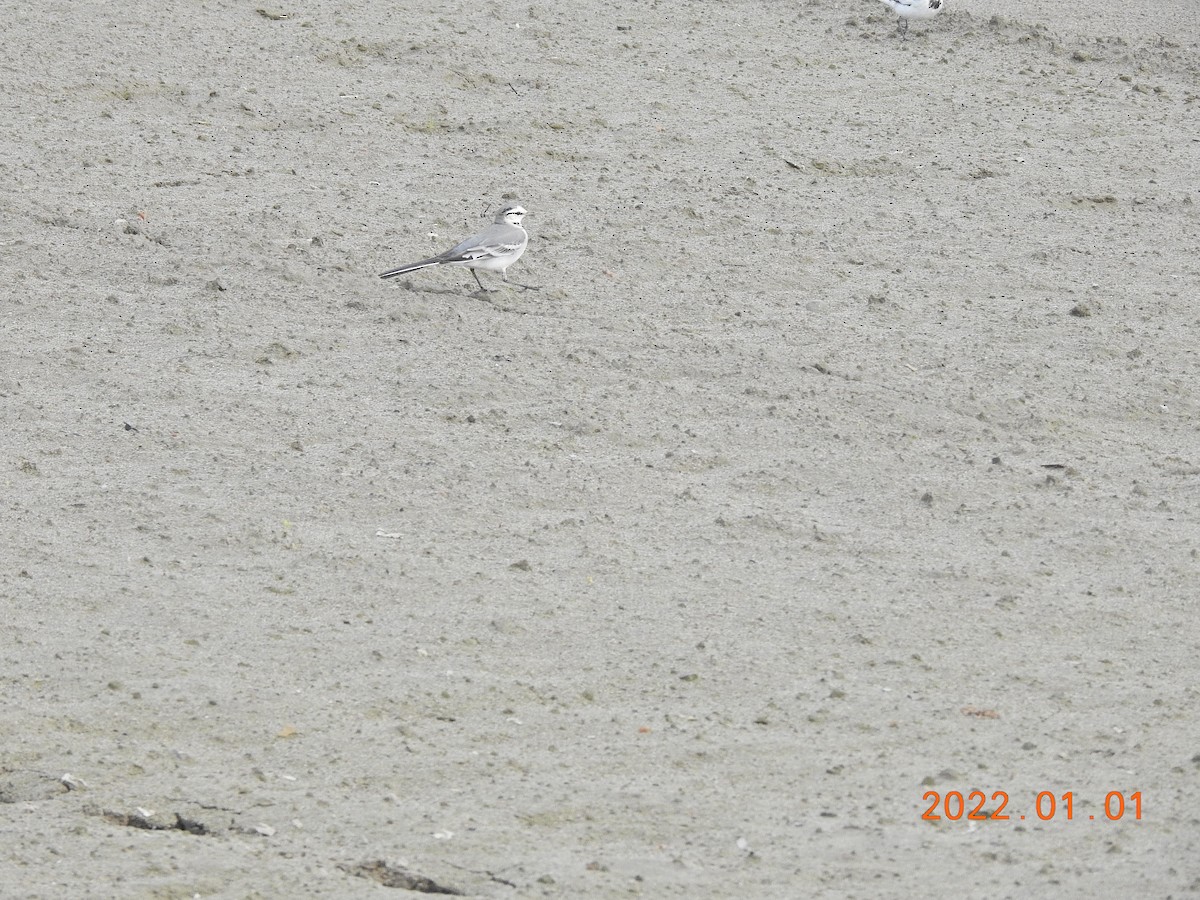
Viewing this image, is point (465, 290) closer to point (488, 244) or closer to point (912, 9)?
point (488, 244)

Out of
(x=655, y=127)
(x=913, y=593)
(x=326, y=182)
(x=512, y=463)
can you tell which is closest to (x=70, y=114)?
(x=326, y=182)

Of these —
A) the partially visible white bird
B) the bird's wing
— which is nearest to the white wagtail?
the bird's wing

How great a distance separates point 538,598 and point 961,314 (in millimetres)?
3109

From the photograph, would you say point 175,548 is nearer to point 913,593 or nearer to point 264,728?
point 264,728

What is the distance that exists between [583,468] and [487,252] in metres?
1.62

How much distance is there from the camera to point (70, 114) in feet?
29.4

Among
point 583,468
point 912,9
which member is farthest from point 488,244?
point 912,9

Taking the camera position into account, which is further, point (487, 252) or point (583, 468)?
point (487, 252)

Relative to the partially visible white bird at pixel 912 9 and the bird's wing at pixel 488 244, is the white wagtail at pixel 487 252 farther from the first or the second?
the partially visible white bird at pixel 912 9

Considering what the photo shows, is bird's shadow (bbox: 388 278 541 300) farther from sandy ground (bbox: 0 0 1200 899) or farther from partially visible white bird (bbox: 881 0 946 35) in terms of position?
partially visible white bird (bbox: 881 0 946 35)

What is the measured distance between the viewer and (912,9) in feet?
37.4

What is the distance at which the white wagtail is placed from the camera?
23.9ft

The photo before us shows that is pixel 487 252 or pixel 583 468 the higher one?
pixel 487 252

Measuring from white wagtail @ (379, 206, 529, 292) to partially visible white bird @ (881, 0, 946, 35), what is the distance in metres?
4.78
